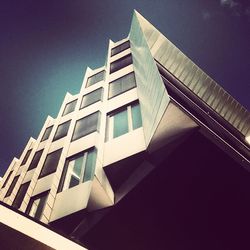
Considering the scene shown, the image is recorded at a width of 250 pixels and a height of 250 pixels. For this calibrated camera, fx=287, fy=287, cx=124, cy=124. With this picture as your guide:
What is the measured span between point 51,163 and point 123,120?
193 inches

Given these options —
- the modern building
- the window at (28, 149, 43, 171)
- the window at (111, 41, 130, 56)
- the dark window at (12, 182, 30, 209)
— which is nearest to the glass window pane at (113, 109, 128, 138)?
the modern building

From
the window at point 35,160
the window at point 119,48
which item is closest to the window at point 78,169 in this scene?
the window at point 35,160

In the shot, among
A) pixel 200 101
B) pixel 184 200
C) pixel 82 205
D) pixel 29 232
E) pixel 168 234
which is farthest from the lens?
pixel 200 101

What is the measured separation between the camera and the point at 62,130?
1672 cm

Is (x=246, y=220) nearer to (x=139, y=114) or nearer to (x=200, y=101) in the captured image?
(x=139, y=114)

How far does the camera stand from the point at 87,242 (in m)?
8.70

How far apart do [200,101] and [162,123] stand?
9.04m

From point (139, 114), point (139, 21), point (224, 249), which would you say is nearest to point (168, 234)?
A: point (224, 249)

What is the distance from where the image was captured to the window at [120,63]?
57.1ft

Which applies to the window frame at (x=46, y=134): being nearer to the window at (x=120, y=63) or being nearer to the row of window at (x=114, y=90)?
the row of window at (x=114, y=90)

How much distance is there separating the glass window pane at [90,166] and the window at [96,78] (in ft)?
25.7

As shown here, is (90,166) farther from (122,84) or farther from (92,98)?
(92,98)

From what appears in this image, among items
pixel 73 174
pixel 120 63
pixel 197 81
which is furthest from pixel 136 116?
pixel 120 63

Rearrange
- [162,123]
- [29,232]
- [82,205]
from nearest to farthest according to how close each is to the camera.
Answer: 1. [29,232]
2. [162,123]
3. [82,205]
